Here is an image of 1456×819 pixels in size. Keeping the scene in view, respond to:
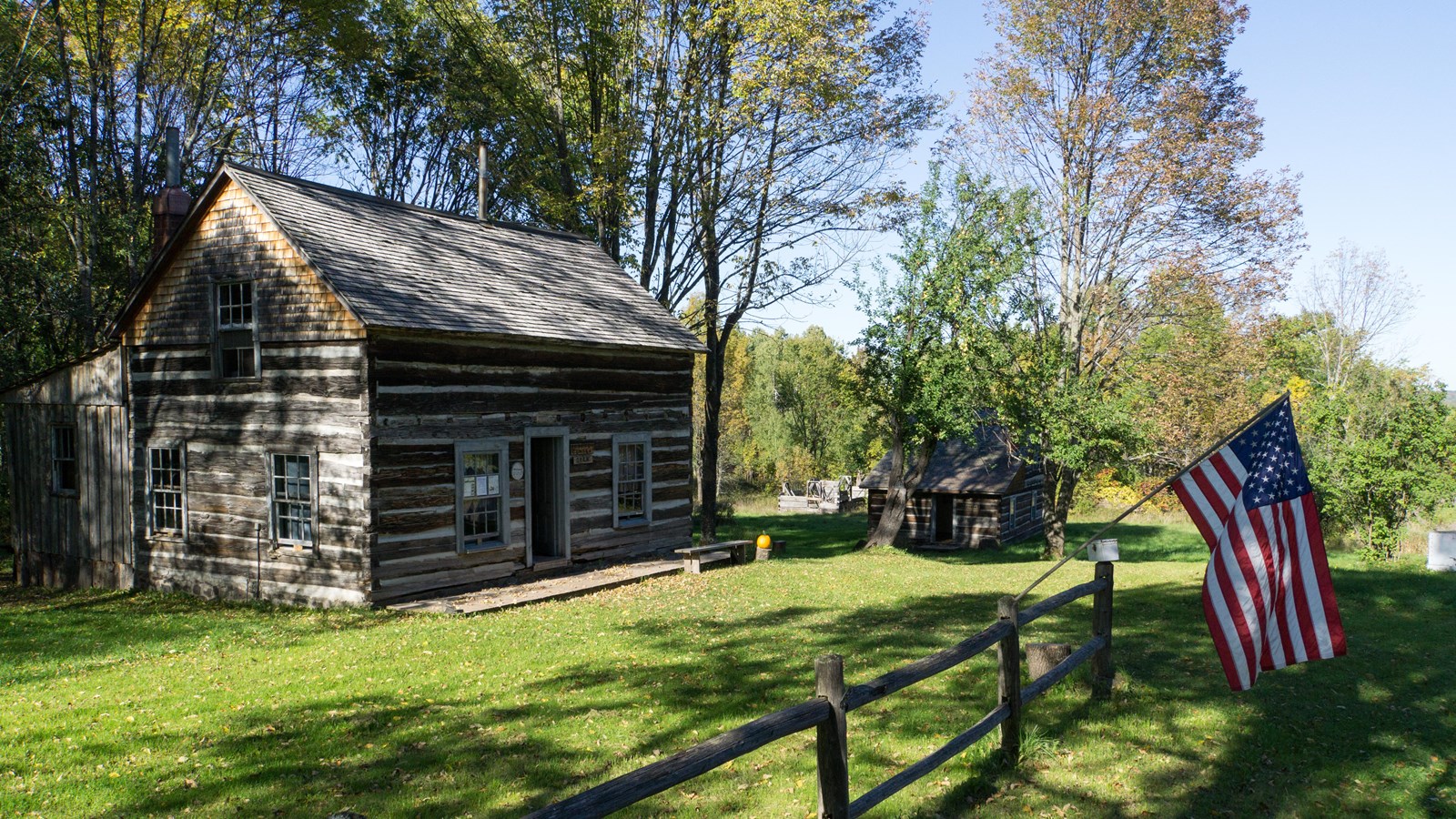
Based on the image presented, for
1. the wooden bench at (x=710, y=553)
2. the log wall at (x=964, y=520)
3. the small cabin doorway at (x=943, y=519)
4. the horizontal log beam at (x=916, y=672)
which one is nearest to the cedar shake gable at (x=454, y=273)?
the wooden bench at (x=710, y=553)

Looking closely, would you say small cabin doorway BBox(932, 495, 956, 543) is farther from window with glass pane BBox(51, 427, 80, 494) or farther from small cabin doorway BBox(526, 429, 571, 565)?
window with glass pane BBox(51, 427, 80, 494)

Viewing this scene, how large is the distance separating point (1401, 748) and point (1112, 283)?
2070 cm

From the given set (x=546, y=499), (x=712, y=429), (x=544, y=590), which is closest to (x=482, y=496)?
(x=544, y=590)

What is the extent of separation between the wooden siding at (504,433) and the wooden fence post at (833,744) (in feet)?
34.5

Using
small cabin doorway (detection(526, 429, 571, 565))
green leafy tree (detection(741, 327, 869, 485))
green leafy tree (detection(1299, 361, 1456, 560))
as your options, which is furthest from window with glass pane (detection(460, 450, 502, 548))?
green leafy tree (detection(741, 327, 869, 485))

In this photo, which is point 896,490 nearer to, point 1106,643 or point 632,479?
point 632,479

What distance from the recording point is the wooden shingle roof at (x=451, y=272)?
14672 mm

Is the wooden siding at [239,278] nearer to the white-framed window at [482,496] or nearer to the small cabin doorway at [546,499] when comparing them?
the white-framed window at [482,496]

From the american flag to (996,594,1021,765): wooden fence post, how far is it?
1.38 meters

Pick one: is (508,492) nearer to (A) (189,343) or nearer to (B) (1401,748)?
(A) (189,343)

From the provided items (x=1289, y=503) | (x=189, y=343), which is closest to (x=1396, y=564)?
(x=1289, y=503)

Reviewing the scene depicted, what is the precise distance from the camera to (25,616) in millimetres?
14570

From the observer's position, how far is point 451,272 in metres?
16.7

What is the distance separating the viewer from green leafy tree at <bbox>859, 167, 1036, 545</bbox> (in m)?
25.8
